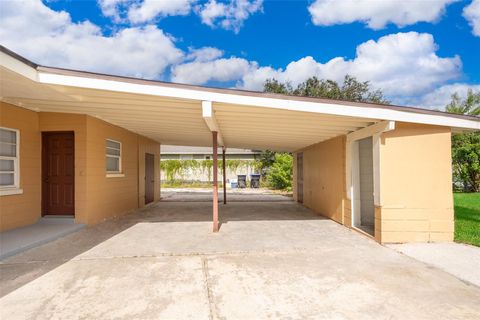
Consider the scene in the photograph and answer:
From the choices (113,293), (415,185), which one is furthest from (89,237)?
(415,185)

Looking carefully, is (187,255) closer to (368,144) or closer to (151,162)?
(368,144)

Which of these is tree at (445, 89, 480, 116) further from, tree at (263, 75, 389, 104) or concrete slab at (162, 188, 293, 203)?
concrete slab at (162, 188, 293, 203)

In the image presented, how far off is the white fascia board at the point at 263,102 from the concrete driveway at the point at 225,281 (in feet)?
7.77

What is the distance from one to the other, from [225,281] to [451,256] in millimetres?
3590

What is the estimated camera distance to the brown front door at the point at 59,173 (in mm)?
6723

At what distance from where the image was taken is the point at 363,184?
21.8 ft

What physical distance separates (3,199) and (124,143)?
3.62 metres

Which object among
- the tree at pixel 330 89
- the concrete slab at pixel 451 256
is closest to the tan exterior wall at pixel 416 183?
the concrete slab at pixel 451 256

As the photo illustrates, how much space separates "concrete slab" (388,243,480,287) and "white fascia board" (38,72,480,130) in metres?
2.17

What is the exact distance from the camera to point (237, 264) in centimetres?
403

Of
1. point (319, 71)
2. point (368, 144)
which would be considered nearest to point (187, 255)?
point (368, 144)

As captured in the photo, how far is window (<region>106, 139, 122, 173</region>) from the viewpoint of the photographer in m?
7.85

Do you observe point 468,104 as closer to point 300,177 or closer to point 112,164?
point 300,177

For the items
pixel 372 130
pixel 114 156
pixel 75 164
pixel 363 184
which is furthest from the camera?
pixel 114 156
